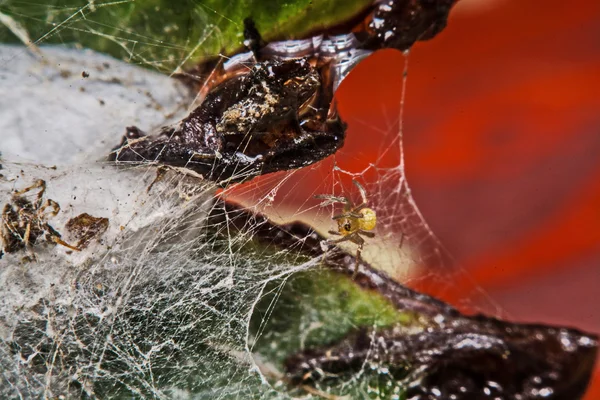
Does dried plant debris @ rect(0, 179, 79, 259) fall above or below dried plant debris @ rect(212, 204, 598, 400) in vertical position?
above

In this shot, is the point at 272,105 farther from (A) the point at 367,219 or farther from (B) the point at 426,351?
(B) the point at 426,351

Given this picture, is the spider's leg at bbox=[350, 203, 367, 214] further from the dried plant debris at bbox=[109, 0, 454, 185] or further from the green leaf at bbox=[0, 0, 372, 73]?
the green leaf at bbox=[0, 0, 372, 73]

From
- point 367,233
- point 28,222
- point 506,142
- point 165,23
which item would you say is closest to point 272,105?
point 165,23

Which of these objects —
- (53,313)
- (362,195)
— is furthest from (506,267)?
(53,313)

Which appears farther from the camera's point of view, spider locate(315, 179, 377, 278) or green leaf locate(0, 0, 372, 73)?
spider locate(315, 179, 377, 278)

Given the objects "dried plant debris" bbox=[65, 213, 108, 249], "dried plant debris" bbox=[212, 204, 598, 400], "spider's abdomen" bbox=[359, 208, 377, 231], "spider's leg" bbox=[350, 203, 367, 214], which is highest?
"dried plant debris" bbox=[65, 213, 108, 249]

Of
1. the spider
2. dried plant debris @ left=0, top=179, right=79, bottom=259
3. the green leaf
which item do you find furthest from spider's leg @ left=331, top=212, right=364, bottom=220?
dried plant debris @ left=0, top=179, right=79, bottom=259
